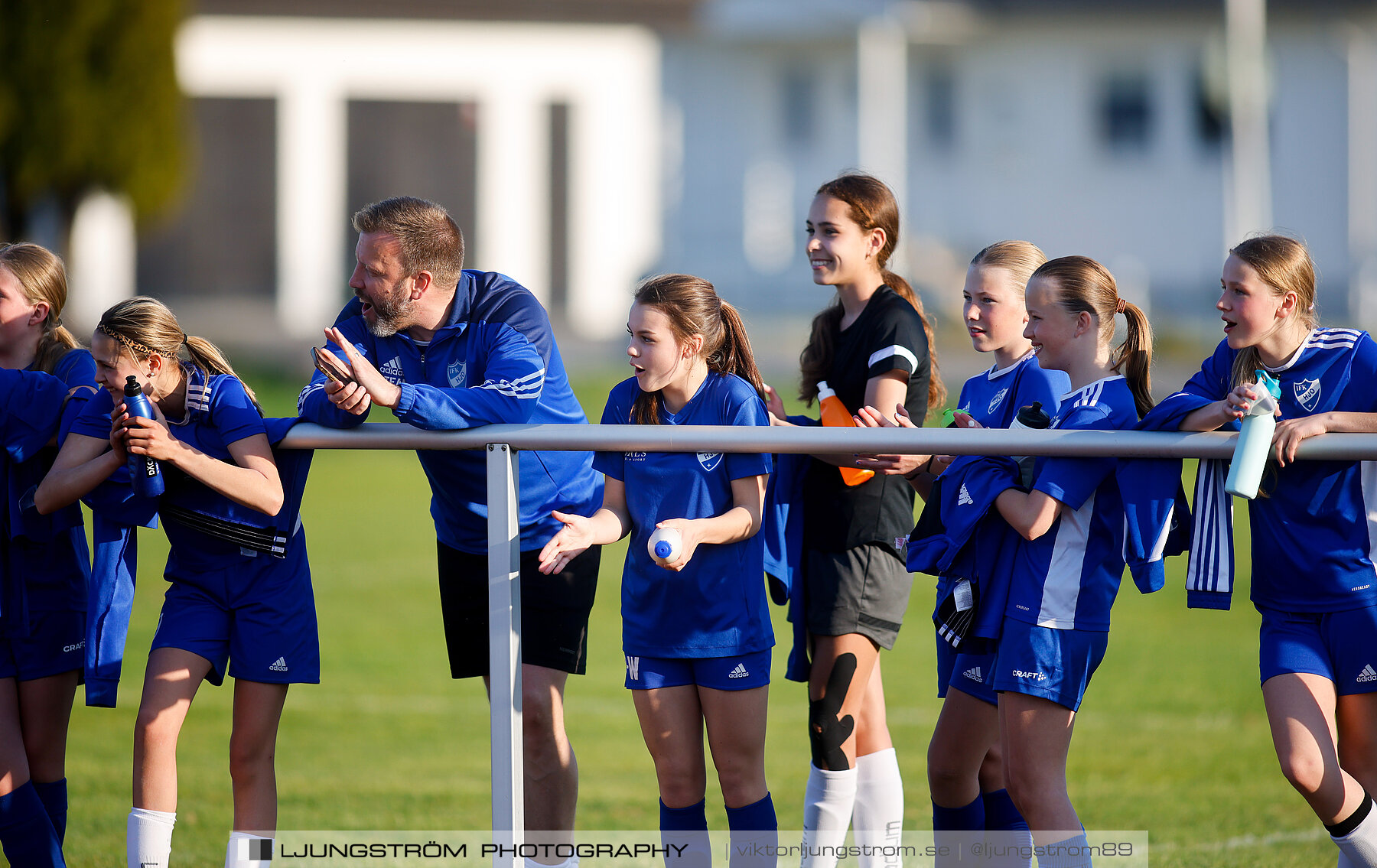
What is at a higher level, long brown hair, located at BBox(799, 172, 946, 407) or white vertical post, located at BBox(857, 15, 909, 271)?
white vertical post, located at BBox(857, 15, 909, 271)

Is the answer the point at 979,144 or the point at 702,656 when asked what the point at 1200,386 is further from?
the point at 979,144

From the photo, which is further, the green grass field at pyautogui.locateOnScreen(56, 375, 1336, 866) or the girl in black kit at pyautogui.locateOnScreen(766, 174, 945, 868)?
the green grass field at pyautogui.locateOnScreen(56, 375, 1336, 866)

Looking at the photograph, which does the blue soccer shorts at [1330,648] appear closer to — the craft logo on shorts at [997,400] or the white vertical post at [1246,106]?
the craft logo on shorts at [997,400]

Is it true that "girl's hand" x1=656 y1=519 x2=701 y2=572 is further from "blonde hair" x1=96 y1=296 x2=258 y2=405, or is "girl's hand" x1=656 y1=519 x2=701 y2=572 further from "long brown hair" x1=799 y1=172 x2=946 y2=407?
"blonde hair" x1=96 y1=296 x2=258 y2=405

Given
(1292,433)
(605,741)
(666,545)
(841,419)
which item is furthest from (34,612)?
(605,741)

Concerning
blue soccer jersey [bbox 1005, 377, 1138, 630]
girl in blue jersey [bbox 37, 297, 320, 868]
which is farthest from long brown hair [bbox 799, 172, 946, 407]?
girl in blue jersey [bbox 37, 297, 320, 868]

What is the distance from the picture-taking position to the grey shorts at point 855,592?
157 inches

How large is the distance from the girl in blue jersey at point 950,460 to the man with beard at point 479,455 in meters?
0.99

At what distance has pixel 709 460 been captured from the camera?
3580mm

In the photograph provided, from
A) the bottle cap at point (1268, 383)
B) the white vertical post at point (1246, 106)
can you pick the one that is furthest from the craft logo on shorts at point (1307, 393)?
the white vertical post at point (1246, 106)

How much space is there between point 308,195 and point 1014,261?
22.8 meters

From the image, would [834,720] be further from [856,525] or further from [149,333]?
[149,333]

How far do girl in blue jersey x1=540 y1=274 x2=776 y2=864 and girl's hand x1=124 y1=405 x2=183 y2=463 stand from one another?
107 centimetres

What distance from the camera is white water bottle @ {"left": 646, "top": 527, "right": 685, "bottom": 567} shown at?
3209 millimetres
